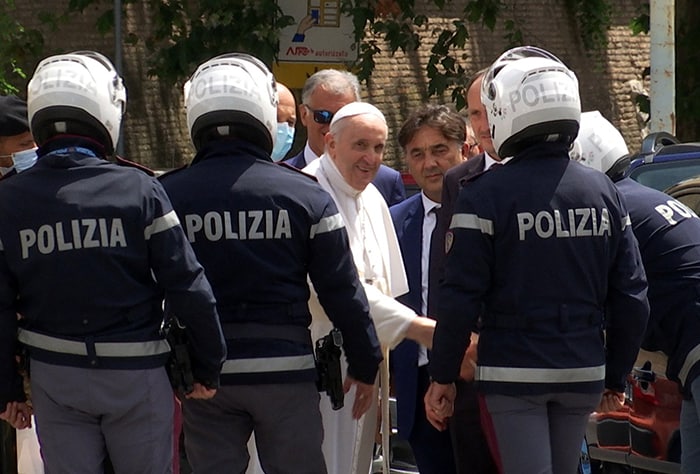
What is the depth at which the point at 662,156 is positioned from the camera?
760cm

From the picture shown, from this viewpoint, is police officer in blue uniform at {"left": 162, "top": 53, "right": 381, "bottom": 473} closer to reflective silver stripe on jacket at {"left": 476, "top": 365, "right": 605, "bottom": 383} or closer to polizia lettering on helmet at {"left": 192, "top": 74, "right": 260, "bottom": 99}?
polizia lettering on helmet at {"left": 192, "top": 74, "right": 260, "bottom": 99}

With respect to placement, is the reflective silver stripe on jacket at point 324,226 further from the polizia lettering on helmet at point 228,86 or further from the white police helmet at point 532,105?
the white police helmet at point 532,105

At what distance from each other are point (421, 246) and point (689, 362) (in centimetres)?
138

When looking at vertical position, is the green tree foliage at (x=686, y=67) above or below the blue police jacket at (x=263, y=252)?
above

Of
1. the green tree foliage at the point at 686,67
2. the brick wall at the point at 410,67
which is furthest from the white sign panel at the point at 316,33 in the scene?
the green tree foliage at the point at 686,67

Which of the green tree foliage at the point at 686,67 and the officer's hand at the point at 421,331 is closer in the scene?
the officer's hand at the point at 421,331

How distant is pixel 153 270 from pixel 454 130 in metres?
2.02

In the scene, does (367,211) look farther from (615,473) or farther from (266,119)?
(615,473)

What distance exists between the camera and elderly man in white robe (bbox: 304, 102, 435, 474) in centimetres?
597

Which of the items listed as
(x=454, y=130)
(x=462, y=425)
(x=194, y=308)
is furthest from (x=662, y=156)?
(x=194, y=308)

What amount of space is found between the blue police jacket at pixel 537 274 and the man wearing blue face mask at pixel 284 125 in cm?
207

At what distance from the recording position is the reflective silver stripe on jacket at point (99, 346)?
4738mm

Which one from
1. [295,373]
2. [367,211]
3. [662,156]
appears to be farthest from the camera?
[662,156]

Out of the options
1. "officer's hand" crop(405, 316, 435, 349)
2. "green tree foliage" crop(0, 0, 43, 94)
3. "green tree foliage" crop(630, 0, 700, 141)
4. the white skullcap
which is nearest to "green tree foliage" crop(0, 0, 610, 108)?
"green tree foliage" crop(0, 0, 43, 94)
